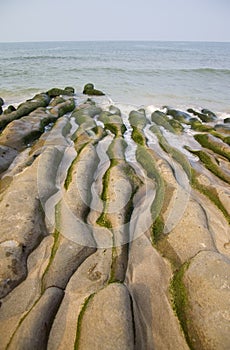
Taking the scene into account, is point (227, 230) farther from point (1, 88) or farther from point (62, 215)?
point (1, 88)

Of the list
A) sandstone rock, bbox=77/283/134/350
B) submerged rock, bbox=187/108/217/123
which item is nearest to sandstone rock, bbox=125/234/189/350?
sandstone rock, bbox=77/283/134/350

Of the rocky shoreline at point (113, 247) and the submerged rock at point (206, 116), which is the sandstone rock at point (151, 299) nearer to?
the rocky shoreline at point (113, 247)

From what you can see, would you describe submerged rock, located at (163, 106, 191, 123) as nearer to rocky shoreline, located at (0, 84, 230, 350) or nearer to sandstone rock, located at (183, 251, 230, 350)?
rocky shoreline, located at (0, 84, 230, 350)

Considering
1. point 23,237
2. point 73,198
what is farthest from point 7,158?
point 23,237

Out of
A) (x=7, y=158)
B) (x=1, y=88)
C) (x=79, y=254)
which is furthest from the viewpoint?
(x=1, y=88)

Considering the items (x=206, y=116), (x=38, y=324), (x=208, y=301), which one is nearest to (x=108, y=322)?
(x=38, y=324)

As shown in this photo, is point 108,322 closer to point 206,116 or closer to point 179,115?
point 179,115

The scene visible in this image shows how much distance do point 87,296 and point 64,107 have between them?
9489 millimetres

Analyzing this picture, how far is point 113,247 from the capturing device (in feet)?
13.0

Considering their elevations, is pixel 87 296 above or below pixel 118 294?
below

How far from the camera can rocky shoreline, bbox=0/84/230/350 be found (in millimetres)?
2854

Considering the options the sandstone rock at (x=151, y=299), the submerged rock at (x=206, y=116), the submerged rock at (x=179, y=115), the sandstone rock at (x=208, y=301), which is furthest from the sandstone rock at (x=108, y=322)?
the submerged rock at (x=206, y=116)

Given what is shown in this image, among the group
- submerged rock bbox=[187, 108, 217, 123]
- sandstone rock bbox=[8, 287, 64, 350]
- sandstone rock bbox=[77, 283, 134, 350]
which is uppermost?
sandstone rock bbox=[77, 283, 134, 350]

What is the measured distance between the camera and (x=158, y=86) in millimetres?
19219
